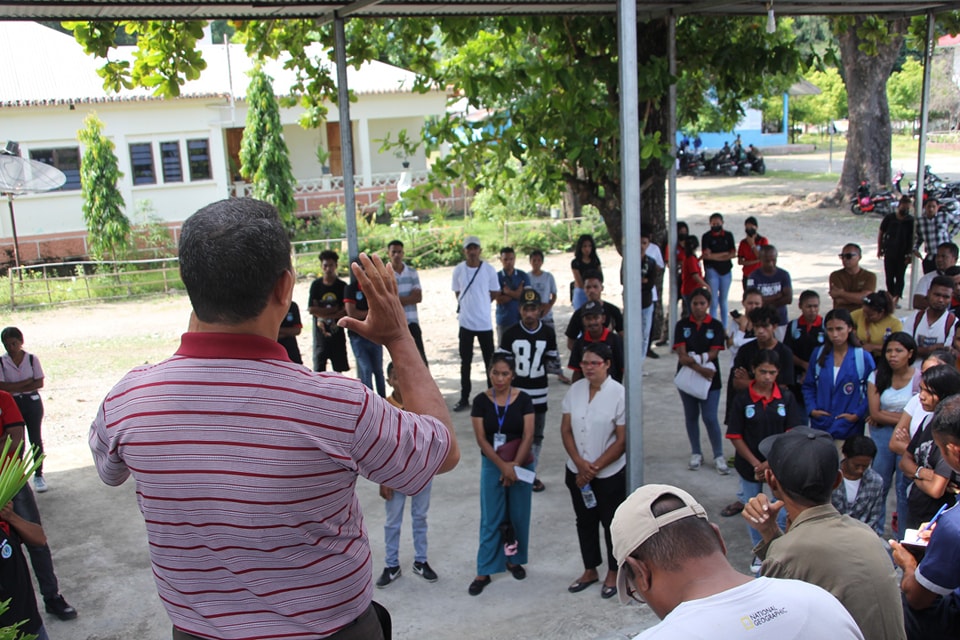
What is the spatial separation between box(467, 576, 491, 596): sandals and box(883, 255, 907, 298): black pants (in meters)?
8.87

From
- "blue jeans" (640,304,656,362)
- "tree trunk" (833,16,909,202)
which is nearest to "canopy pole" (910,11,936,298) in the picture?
"blue jeans" (640,304,656,362)

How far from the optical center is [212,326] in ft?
5.80

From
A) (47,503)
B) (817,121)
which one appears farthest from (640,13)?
(817,121)

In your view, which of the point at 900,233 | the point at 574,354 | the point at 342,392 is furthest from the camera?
the point at 900,233

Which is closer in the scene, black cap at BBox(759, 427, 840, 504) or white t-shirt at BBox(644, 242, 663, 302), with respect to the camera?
black cap at BBox(759, 427, 840, 504)

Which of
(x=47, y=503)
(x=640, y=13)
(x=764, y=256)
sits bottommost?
(x=47, y=503)

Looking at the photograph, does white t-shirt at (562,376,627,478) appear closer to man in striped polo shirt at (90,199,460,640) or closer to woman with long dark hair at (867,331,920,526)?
woman with long dark hair at (867,331,920,526)

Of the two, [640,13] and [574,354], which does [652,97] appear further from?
[574,354]

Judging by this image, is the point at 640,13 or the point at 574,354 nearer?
the point at 574,354

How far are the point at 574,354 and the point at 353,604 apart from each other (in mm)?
5550

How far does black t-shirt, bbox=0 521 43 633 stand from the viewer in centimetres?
421

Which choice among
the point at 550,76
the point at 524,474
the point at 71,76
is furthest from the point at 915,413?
the point at 71,76

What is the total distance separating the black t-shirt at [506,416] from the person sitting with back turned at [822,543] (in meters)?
2.84

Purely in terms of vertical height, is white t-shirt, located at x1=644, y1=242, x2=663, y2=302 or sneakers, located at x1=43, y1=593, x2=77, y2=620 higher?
white t-shirt, located at x1=644, y1=242, x2=663, y2=302
